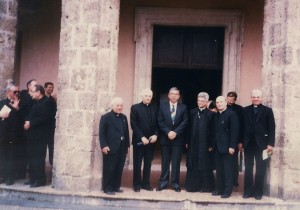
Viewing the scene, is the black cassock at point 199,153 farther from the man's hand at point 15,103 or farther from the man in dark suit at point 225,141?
the man's hand at point 15,103

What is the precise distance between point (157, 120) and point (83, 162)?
139 cm

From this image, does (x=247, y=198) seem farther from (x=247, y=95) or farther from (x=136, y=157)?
(x=247, y=95)

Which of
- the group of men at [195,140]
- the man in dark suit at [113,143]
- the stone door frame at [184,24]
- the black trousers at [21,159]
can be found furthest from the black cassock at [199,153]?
the black trousers at [21,159]

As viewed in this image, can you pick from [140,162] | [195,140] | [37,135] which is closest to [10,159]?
[37,135]

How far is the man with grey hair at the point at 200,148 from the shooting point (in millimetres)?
7410

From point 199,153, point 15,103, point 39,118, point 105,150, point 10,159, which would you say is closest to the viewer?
point 105,150

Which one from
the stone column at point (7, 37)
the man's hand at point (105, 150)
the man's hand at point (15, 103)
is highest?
the stone column at point (7, 37)

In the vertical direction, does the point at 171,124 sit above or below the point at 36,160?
above

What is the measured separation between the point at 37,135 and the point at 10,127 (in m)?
0.57

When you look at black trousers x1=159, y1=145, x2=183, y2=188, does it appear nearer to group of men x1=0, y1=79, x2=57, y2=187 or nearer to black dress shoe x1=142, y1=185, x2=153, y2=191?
black dress shoe x1=142, y1=185, x2=153, y2=191

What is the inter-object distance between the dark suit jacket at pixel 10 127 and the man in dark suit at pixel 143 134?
2028mm

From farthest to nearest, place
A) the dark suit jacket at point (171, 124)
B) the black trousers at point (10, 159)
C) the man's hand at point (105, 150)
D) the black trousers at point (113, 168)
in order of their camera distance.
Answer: the black trousers at point (10, 159)
the dark suit jacket at point (171, 124)
the black trousers at point (113, 168)
the man's hand at point (105, 150)

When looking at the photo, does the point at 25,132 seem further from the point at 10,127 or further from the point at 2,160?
the point at 2,160

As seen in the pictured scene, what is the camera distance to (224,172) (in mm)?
7152
